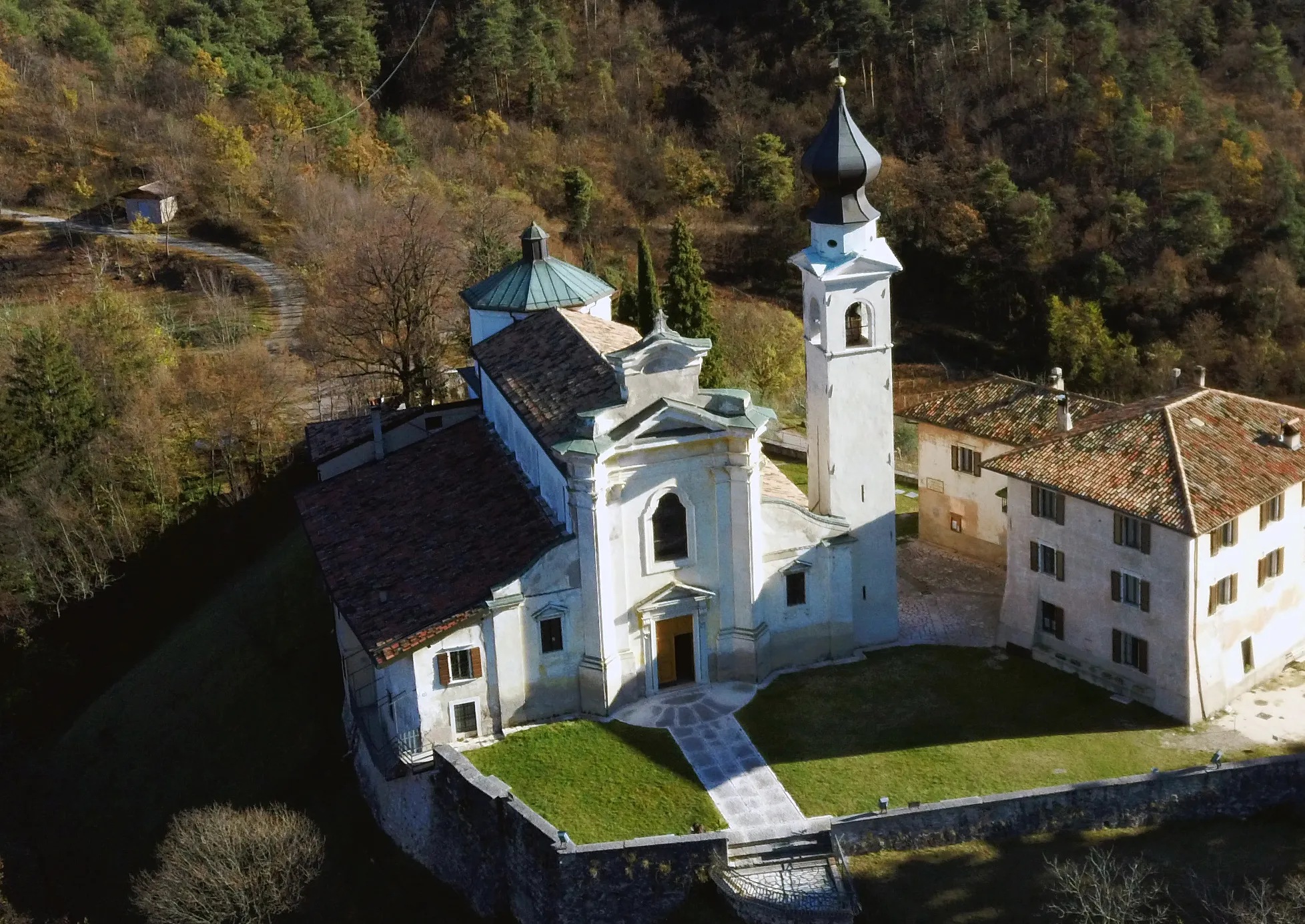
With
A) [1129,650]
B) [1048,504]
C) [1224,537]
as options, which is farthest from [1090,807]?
[1048,504]

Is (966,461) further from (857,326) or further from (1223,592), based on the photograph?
(1223,592)

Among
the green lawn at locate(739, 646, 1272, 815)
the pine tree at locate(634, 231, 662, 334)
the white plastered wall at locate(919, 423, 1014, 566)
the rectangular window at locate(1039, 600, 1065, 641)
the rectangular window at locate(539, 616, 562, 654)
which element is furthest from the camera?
the pine tree at locate(634, 231, 662, 334)

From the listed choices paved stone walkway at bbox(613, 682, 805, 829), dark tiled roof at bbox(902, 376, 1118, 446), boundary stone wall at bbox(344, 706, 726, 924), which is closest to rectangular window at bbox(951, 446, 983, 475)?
dark tiled roof at bbox(902, 376, 1118, 446)

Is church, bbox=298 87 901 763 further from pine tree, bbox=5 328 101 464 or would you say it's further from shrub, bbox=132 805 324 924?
pine tree, bbox=5 328 101 464

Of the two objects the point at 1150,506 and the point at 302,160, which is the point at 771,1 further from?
the point at 1150,506

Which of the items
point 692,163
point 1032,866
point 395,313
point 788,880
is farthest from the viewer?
point 692,163
